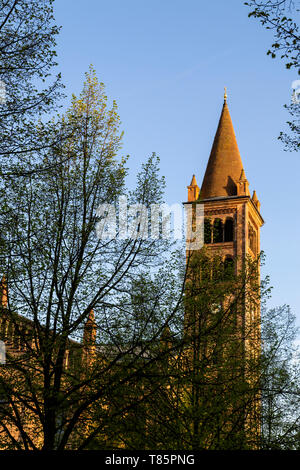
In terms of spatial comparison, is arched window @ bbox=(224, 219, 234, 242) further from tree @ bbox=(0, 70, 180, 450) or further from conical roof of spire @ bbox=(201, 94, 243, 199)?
tree @ bbox=(0, 70, 180, 450)

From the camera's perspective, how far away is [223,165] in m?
55.4

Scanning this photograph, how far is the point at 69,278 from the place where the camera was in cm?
1357

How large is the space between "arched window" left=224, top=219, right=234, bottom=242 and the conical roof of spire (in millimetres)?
2572

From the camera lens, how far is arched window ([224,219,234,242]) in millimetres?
53219

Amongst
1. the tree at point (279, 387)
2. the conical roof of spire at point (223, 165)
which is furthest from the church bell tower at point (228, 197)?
the tree at point (279, 387)

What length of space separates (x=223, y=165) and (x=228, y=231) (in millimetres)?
6486

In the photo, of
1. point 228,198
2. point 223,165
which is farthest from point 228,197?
point 223,165

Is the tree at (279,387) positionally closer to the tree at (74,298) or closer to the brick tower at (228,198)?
the tree at (74,298)

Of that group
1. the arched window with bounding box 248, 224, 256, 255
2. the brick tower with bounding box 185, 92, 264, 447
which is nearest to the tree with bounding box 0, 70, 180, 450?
the brick tower with bounding box 185, 92, 264, 447

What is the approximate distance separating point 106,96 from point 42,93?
177 inches

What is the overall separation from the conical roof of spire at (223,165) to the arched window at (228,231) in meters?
2.57

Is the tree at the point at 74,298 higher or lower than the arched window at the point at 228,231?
lower

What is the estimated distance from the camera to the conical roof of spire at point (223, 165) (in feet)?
179

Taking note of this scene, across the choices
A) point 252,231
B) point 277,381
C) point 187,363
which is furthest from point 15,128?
point 252,231
